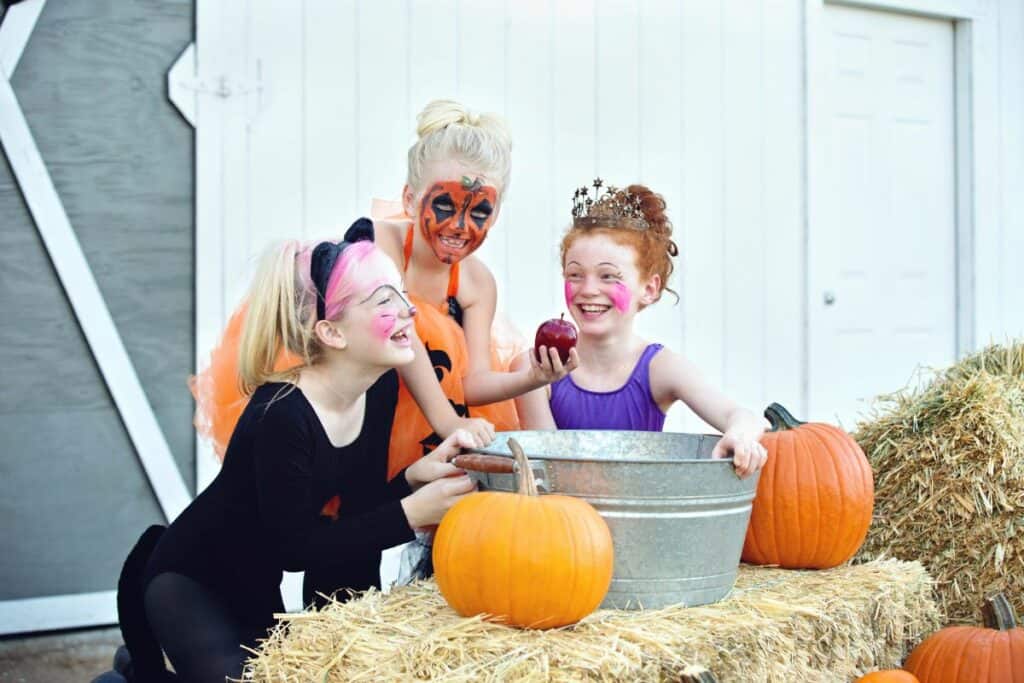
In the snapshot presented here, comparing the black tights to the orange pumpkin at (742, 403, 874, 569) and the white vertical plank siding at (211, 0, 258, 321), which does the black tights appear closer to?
the orange pumpkin at (742, 403, 874, 569)

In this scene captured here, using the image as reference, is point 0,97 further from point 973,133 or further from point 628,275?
point 973,133

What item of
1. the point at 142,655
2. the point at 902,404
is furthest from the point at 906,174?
the point at 142,655

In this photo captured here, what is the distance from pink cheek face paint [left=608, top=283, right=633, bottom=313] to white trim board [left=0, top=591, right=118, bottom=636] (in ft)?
8.23

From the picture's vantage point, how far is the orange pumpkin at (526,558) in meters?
1.98

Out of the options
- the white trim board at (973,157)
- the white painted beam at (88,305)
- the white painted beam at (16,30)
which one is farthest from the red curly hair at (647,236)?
the white trim board at (973,157)

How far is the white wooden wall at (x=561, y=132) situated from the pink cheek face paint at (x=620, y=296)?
1.70 metres

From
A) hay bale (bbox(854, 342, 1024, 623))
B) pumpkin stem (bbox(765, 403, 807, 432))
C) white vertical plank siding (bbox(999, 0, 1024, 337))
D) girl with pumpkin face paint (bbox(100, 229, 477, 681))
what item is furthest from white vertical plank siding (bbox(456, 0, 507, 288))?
white vertical plank siding (bbox(999, 0, 1024, 337))

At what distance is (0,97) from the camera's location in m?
4.23

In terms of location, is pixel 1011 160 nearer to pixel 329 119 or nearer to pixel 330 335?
pixel 329 119

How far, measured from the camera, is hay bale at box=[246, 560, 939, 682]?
6.27 ft

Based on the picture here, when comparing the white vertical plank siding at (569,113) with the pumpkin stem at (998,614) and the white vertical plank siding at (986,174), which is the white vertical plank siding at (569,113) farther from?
the pumpkin stem at (998,614)

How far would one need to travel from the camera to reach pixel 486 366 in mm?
3041

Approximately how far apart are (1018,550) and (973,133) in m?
3.88

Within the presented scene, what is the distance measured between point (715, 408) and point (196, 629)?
50.9 inches
